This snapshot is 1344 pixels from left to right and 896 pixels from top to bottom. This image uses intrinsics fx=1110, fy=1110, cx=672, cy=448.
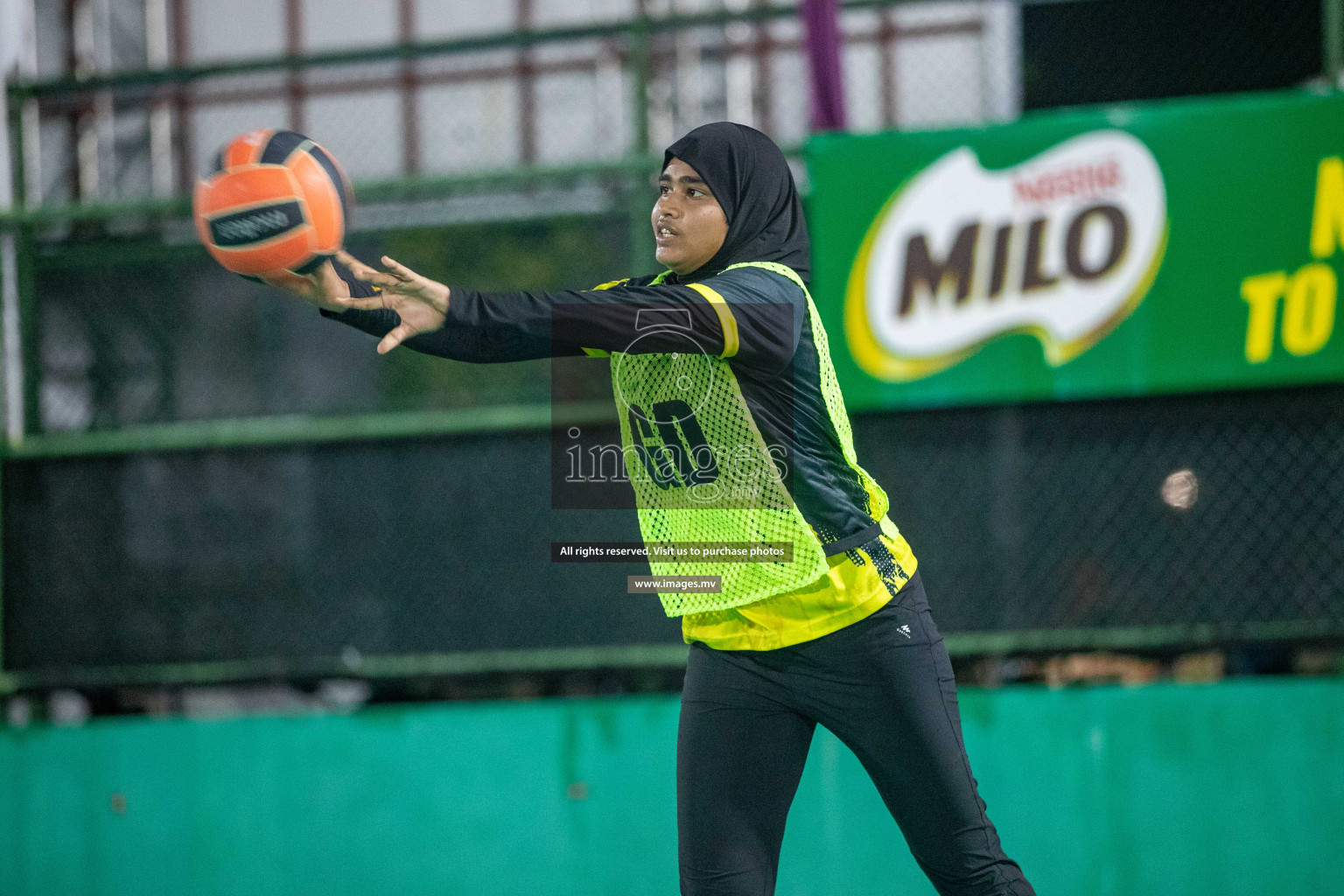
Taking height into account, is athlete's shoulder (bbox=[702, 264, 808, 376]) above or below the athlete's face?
below

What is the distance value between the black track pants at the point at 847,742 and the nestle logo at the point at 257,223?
138 cm

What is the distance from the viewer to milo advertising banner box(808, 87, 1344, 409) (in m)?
4.23

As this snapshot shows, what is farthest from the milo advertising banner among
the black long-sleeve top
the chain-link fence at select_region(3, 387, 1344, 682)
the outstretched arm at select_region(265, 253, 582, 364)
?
the outstretched arm at select_region(265, 253, 582, 364)

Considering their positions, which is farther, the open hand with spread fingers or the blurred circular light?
the blurred circular light

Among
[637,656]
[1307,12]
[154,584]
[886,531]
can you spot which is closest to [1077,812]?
[637,656]

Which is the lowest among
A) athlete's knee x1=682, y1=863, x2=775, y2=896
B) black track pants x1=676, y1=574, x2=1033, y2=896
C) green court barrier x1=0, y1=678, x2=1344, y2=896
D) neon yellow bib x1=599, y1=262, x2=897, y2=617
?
green court barrier x1=0, y1=678, x2=1344, y2=896

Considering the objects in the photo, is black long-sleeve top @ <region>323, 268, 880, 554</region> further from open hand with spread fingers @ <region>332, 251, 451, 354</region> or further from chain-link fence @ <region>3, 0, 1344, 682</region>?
chain-link fence @ <region>3, 0, 1344, 682</region>

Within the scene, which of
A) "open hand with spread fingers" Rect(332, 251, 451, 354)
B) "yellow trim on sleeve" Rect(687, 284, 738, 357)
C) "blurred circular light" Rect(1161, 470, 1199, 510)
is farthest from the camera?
"blurred circular light" Rect(1161, 470, 1199, 510)

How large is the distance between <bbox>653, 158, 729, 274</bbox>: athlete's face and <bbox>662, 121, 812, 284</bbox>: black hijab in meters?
0.02

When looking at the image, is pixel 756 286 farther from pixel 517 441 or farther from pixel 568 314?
pixel 517 441

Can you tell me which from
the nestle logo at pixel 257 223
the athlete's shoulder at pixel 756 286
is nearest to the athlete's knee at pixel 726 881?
the athlete's shoulder at pixel 756 286

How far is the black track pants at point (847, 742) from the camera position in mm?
2533

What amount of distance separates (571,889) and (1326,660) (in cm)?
314

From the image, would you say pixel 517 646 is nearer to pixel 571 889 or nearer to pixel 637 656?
pixel 637 656
